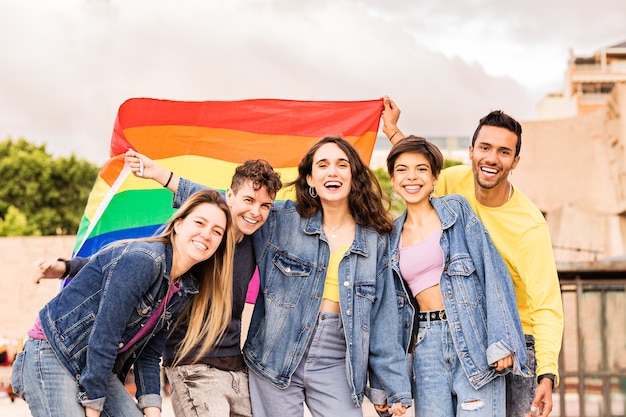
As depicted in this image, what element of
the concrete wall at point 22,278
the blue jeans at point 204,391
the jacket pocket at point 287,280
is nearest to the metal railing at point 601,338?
the jacket pocket at point 287,280

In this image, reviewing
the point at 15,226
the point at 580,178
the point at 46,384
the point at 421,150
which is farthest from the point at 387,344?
the point at 15,226

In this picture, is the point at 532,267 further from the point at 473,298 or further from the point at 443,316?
the point at 443,316

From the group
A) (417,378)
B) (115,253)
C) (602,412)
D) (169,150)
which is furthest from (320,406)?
(602,412)

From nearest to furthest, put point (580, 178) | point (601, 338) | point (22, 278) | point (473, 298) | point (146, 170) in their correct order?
point (473, 298) < point (146, 170) < point (601, 338) < point (22, 278) < point (580, 178)

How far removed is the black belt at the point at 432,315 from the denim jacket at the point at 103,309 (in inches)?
59.6

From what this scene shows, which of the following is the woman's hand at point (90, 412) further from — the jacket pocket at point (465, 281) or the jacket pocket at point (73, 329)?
the jacket pocket at point (465, 281)

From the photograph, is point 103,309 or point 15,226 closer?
point 103,309

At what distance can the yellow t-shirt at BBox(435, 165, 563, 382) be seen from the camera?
442 centimetres

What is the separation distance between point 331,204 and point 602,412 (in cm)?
618

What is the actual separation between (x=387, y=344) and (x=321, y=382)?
46 cm

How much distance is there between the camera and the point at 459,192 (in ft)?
16.4

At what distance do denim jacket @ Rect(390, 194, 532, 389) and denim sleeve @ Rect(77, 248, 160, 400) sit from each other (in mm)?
1530

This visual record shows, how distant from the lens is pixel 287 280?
4.62 meters

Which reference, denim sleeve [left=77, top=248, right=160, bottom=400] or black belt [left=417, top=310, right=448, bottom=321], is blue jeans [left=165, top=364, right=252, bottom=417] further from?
black belt [left=417, top=310, right=448, bottom=321]
